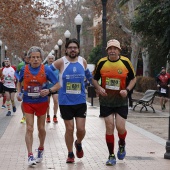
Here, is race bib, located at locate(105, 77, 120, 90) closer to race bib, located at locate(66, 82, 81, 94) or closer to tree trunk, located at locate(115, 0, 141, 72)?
race bib, located at locate(66, 82, 81, 94)

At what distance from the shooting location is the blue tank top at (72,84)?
31.1 feet

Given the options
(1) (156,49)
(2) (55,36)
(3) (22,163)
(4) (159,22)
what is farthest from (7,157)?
(2) (55,36)

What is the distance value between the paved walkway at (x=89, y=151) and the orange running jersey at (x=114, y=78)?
102 cm

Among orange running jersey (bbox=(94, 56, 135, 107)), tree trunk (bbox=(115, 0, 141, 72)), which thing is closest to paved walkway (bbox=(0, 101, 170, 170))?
orange running jersey (bbox=(94, 56, 135, 107))

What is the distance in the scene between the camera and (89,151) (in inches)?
440

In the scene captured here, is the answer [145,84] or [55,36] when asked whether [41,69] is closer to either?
[145,84]

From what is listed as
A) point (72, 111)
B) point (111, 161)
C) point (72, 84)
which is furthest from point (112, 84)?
point (111, 161)

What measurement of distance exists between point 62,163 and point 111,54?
1.93 m

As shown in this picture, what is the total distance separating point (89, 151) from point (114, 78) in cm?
211

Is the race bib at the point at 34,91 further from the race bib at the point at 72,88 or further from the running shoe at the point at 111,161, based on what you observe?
the running shoe at the point at 111,161

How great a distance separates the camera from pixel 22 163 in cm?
975

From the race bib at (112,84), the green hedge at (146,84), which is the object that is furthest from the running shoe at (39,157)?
the green hedge at (146,84)

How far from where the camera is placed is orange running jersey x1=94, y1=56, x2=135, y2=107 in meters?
9.61

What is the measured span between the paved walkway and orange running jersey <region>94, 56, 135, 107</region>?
102 cm
